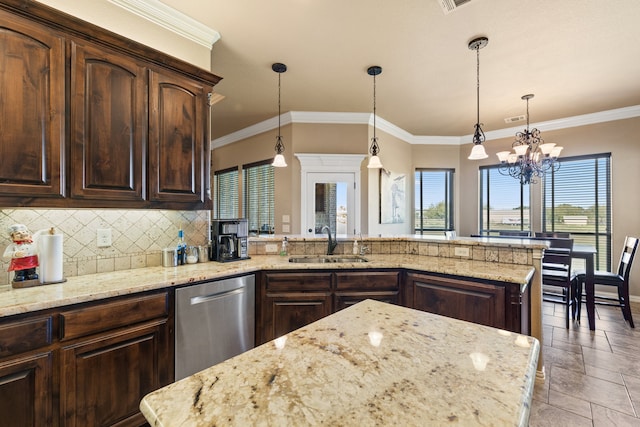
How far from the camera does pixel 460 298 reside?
2.18 meters

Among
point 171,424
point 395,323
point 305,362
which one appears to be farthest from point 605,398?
point 171,424

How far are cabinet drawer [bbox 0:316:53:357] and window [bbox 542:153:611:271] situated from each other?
6362 millimetres

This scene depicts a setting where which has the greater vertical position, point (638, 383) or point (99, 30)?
point (99, 30)

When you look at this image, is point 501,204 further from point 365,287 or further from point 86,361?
point 86,361

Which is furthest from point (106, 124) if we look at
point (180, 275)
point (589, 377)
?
point (589, 377)

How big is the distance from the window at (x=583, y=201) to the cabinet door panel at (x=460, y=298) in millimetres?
4016

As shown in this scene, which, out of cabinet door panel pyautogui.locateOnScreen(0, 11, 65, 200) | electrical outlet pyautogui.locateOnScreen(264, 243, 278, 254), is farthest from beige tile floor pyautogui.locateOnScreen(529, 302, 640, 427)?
cabinet door panel pyautogui.locateOnScreen(0, 11, 65, 200)

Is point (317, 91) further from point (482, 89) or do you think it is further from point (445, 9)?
point (482, 89)

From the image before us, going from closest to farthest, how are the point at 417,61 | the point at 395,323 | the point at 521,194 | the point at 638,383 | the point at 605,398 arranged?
the point at 395,323 < the point at 605,398 < the point at 638,383 < the point at 417,61 < the point at 521,194

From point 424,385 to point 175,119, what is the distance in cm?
232

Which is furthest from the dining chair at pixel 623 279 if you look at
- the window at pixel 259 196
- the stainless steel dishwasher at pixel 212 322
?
the window at pixel 259 196

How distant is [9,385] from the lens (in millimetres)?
1306

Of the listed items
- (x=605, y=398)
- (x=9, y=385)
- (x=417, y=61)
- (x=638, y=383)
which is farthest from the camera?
(x=417, y=61)

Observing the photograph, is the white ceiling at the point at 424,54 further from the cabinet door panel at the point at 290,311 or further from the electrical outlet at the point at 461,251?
the cabinet door panel at the point at 290,311
